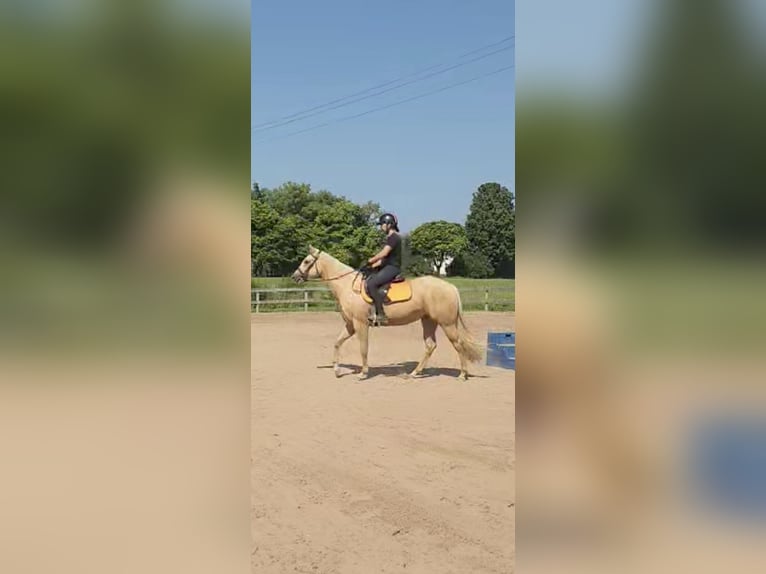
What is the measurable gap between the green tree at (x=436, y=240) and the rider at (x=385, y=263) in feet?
86.4

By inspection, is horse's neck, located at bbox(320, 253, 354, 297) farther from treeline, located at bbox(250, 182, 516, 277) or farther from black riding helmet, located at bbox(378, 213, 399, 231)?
treeline, located at bbox(250, 182, 516, 277)

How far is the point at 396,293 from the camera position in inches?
262

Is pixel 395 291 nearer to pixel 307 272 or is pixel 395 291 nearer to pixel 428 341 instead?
pixel 428 341

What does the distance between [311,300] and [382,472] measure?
12.4 m

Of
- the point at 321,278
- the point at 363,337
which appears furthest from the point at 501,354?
the point at 321,278

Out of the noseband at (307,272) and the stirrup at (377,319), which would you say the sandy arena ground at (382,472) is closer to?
the stirrup at (377,319)

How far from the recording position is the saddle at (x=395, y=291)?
260 inches

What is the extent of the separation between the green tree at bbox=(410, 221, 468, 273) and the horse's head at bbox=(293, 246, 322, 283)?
25798mm

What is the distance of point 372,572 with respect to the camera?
6.69 ft

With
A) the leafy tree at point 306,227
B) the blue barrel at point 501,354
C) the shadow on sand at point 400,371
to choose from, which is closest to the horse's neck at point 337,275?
the shadow on sand at point 400,371

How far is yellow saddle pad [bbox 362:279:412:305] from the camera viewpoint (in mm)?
6625
